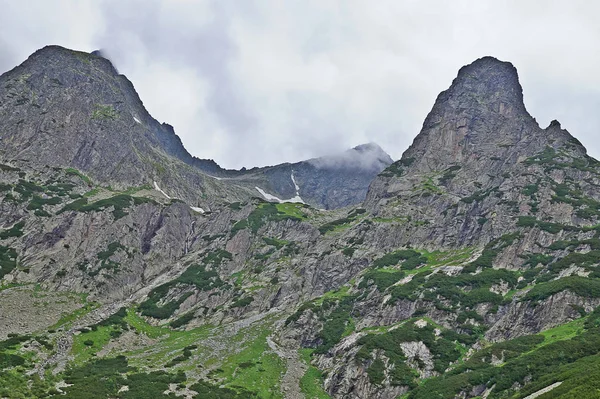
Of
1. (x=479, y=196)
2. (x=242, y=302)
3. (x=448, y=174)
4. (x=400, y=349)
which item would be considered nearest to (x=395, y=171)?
(x=448, y=174)

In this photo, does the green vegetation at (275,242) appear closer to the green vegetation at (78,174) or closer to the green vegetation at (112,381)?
the green vegetation at (112,381)

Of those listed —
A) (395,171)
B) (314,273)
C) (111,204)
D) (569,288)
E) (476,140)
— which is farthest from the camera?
(395,171)

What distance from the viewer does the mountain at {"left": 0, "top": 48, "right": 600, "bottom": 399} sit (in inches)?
2552

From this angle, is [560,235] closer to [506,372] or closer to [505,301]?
[505,301]

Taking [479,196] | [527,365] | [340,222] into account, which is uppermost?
[340,222]

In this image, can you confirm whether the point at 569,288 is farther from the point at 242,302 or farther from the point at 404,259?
the point at 242,302

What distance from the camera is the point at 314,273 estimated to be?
12281 cm

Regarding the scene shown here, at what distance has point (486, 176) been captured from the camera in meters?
153

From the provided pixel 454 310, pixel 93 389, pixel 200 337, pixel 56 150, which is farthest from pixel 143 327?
pixel 56 150

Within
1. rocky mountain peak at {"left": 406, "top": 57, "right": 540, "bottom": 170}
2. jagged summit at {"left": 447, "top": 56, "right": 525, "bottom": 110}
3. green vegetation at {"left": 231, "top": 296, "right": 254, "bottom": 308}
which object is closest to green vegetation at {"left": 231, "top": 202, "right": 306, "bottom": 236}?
green vegetation at {"left": 231, "top": 296, "right": 254, "bottom": 308}

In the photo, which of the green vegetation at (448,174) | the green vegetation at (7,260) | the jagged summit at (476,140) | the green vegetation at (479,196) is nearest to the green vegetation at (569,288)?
the green vegetation at (479,196)

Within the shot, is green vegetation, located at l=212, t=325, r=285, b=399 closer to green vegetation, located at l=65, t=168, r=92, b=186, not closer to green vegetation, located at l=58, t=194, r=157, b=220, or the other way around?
green vegetation, located at l=58, t=194, r=157, b=220

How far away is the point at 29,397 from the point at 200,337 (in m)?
43.3

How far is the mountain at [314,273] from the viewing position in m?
64.8
